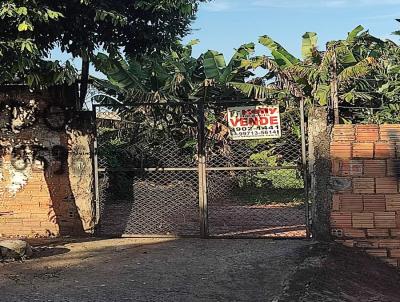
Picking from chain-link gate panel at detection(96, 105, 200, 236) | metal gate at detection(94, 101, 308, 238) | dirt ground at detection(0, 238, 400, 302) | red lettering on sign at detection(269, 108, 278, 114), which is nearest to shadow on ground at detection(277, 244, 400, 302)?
dirt ground at detection(0, 238, 400, 302)

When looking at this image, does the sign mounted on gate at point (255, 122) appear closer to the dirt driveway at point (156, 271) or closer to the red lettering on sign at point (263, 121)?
the red lettering on sign at point (263, 121)

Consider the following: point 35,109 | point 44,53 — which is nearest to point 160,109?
point 35,109

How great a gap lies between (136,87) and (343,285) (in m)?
9.92

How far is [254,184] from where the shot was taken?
13.3 m

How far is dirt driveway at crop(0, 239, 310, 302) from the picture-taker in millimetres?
4688

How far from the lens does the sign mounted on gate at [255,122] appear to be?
23.1 ft

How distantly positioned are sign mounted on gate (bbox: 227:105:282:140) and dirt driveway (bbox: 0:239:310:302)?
1546 mm

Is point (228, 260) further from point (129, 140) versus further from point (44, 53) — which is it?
point (129, 140)

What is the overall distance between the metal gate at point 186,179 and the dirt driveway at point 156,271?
90cm

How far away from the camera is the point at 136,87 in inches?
543

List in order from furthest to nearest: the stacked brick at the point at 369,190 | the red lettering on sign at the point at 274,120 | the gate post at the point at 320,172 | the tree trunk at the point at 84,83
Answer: the tree trunk at the point at 84,83 < the red lettering on sign at the point at 274,120 < the gate post at the point at 320,172 < the stacked brick at the point at 369,190

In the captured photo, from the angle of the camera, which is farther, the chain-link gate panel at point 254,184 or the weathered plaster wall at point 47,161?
the chain-link gate panel at point 254,184

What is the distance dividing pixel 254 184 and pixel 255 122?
6.37 m

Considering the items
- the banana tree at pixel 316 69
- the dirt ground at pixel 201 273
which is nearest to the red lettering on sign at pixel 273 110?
the dirt ground at pixel 201 273
